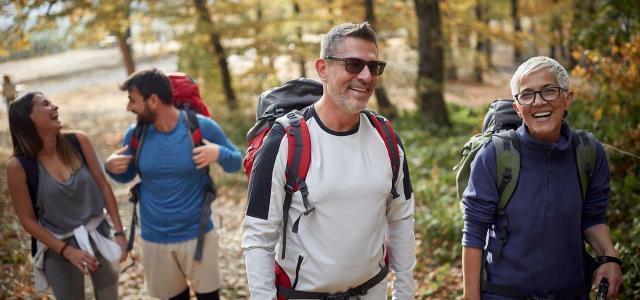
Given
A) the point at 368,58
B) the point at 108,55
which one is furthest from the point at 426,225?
the point at 108,55

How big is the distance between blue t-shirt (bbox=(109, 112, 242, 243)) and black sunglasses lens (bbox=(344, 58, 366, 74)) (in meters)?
1.83

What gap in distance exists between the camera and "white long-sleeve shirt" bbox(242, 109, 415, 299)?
2463mm

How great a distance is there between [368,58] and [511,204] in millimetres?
986

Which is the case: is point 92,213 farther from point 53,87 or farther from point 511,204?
point 53,87

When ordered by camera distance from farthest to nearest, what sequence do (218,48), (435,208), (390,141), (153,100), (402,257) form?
(218,48), (435,208), (153,100), (402,257), (390,141)

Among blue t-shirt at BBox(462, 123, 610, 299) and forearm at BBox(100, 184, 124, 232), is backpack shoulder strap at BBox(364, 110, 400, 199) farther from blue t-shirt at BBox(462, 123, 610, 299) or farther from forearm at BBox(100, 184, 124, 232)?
forearm at BBox(100, 184, 124, 232)

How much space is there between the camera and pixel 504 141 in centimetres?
A: 268

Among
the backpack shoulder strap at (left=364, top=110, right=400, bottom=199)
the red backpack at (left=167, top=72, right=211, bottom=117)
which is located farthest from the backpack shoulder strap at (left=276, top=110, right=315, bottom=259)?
the red backpack at (left=167, top=72, right=211, bottom=117)

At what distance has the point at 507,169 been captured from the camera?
8.57ft

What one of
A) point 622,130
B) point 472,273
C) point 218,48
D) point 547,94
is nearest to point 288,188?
point 472,273

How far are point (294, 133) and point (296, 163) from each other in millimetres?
144

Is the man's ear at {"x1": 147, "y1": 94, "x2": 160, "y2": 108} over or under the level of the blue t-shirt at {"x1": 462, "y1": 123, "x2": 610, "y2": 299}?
over

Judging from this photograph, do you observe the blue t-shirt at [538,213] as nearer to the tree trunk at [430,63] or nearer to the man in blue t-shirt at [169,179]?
the man in blue t-shirt at [169,179]

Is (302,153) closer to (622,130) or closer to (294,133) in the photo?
(294,133)
